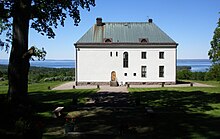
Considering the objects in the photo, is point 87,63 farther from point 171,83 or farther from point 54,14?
point 54,14

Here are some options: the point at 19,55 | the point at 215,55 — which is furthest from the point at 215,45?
the point at 19,55

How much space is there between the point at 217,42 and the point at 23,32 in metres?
23.9

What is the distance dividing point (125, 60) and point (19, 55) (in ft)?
97.0

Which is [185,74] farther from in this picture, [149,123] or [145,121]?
[149,123]

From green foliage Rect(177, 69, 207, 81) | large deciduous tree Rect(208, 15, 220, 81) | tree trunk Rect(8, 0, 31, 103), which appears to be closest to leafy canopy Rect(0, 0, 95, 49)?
tree trunk Rect(8, 0, 31, 103)

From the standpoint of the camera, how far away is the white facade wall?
1677 inches

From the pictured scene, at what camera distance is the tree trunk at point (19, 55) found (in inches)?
569

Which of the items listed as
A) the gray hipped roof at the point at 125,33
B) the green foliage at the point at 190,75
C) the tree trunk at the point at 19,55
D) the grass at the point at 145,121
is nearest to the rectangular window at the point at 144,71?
the gray hipped roof at the point at 125,33

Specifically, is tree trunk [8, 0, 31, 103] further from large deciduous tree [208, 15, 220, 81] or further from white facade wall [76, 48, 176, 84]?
white facade wall [76, 48, 176, 84]

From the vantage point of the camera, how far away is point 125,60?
43156 mm

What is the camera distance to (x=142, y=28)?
45938 millimetres

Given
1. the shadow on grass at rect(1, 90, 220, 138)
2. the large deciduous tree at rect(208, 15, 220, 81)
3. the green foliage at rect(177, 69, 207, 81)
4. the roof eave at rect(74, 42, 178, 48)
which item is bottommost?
the shadow on grass at rect(1, 90, 220, 138)

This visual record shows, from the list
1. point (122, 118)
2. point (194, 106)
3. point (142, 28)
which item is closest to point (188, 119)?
point (122, 118)

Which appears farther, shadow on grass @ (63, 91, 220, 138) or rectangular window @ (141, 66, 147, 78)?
rectangular window @ (141, 66, 147, 78)
